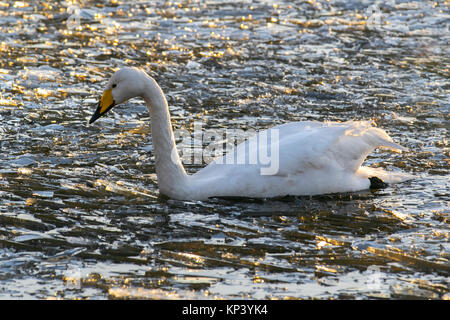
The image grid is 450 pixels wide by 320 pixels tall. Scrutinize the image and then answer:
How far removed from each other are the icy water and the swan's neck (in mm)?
Answer: 194

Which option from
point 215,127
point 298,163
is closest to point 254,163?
point 298,163

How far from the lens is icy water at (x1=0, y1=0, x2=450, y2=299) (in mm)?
6000

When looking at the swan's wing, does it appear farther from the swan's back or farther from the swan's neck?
the swan's neck

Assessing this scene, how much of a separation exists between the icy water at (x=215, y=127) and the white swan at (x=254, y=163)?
0.43ft

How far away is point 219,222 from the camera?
7.15m

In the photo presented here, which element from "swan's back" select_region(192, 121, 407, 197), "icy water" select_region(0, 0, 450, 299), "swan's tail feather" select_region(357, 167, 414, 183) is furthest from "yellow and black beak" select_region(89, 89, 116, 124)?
"swan's tail feather" select_region(357, 167, 414, 183)

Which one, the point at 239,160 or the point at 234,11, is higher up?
the point at 234,11

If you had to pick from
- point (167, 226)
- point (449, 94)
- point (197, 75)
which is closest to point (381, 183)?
point (167, 226)

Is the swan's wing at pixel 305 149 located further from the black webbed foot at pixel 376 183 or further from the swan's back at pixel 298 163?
the black webbed foot at pixel 376 183

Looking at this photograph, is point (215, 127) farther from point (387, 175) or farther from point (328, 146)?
point (387, 175)

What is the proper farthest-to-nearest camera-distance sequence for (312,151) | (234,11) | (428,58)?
(234,11)
(428,58)
(312,151)
